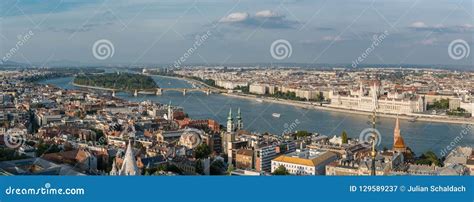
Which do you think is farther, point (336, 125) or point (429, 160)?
point (336, 125)

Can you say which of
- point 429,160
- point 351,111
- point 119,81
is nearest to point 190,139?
point 429,160

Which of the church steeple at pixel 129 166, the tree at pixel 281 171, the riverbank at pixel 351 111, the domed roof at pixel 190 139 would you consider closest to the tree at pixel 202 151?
the domed roof at pixel 190 139

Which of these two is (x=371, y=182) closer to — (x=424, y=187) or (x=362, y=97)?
(x=424, y=187)

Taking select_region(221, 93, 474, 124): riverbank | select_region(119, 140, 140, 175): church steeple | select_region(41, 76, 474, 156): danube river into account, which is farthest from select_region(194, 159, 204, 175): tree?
select_region(221, 93, 474, 124): riverbank

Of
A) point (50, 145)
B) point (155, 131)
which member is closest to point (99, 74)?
point (155, 131)
